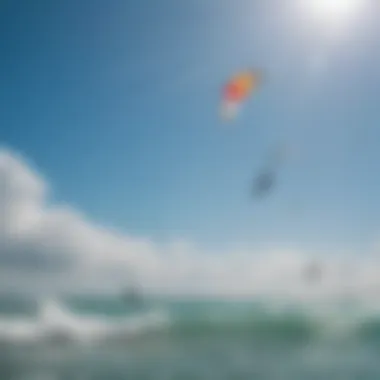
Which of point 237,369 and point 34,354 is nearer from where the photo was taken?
point 237,369

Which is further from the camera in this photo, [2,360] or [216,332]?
[216,332]

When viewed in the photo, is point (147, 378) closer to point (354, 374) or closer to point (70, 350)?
Answer: point (70, 350)

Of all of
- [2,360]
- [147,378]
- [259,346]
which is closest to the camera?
[147,378]

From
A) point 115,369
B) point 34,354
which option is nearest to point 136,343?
point 115,369

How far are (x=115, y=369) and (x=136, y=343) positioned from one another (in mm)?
699

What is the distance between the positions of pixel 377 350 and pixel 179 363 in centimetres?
226

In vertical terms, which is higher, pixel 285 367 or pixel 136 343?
pixel 136 343

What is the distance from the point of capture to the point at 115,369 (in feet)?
19.9

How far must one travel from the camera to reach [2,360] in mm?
6227

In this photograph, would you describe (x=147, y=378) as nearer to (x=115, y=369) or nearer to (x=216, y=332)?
(x=115, y=369)

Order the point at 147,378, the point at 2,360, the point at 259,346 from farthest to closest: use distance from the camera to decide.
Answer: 1. the point at 259,346
2. the point at 2,360
3. the point at 147,378

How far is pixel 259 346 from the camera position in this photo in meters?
→ 6.66

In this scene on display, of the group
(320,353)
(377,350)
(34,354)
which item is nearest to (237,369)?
(320,353)

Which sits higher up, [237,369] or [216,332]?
[216,332]
